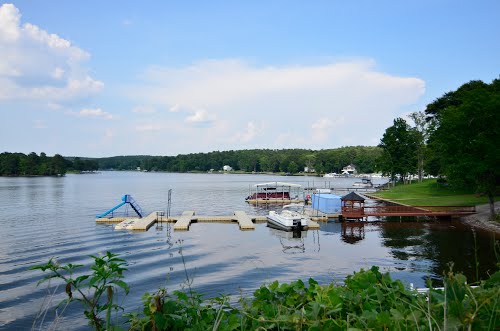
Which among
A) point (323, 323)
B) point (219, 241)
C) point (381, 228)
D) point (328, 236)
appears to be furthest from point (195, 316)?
point (381, 228)

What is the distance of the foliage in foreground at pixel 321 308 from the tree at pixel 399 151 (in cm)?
8380

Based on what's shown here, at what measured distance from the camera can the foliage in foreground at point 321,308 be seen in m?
2.27

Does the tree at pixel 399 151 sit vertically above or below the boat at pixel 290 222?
above

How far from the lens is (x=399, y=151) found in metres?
84.2

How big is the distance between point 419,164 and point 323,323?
9150 cm

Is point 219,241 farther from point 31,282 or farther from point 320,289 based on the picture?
point 320,289

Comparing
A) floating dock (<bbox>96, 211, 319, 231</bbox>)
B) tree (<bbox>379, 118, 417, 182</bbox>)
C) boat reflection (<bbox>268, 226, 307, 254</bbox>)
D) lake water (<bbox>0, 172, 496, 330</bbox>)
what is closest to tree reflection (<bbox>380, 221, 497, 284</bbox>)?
lake water (<bbox>0, 172, 496, 330</bbox>)

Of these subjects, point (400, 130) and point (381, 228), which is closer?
point (381, 228)

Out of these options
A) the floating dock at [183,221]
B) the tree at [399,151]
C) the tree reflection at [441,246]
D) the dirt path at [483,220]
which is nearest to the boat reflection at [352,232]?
the tree reflection at [441,246]

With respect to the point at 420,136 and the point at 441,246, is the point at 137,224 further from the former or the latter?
the point at 420,136

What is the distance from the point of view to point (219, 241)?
33156mm

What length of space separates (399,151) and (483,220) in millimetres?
47280

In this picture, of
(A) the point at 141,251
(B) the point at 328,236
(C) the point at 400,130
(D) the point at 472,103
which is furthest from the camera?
(C) the point at 400,130

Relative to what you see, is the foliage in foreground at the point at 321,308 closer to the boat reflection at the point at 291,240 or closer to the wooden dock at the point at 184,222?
the boat reflection at the point at 291,240
